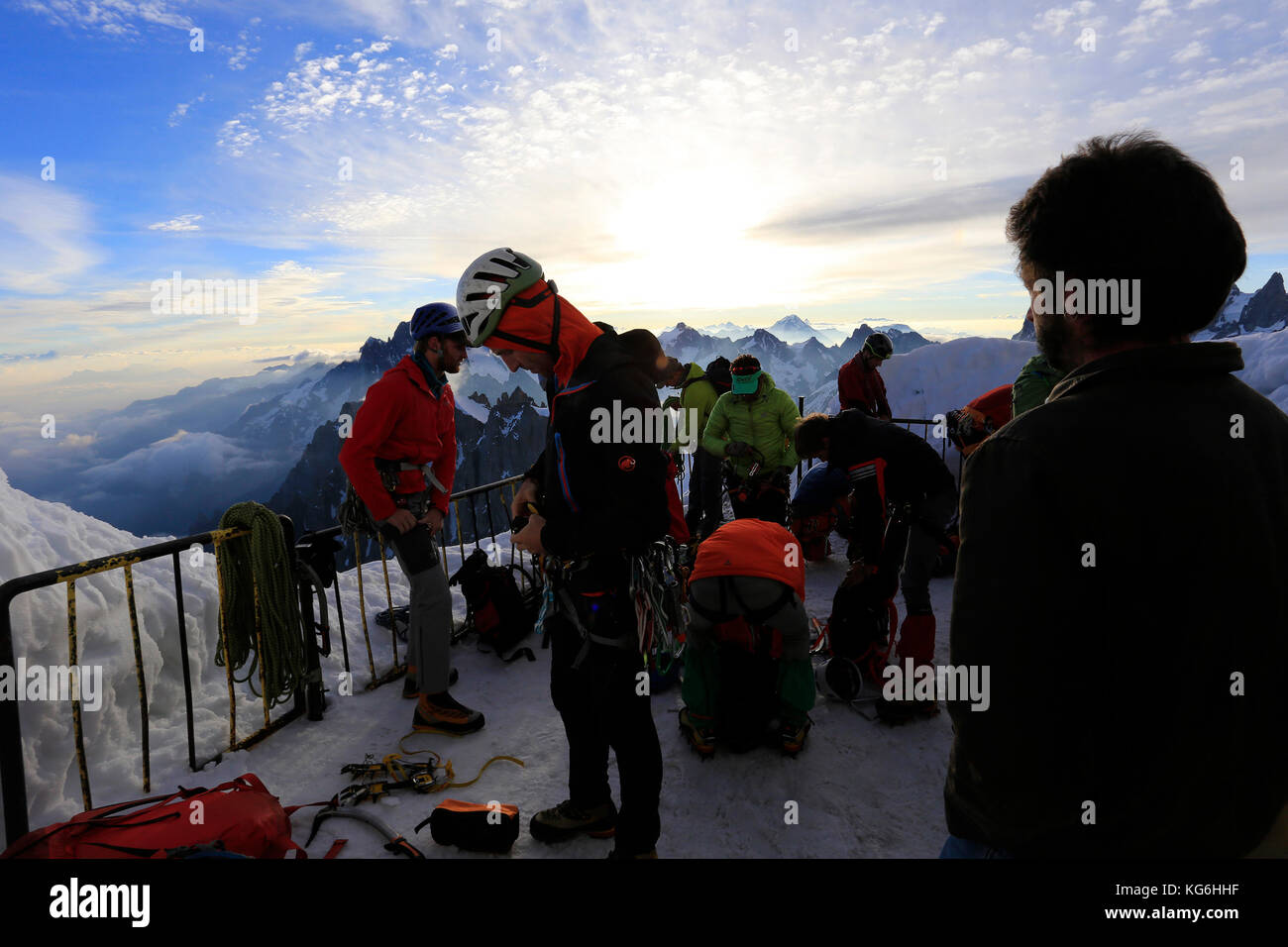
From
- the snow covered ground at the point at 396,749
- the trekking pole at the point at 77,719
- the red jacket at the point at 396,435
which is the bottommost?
the snow covered ground at the point at 396,749

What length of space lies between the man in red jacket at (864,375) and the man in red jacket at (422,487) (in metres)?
5.47

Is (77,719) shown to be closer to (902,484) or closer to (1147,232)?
(1147,232)

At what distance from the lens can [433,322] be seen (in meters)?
4.44

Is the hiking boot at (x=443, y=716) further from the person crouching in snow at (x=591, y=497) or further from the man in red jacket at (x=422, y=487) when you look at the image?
the person crouching in snow at (x=591, y=497)

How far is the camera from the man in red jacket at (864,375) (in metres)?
8.08

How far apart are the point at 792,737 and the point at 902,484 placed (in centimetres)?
185

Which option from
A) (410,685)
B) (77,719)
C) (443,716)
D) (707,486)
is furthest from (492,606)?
(707,486)

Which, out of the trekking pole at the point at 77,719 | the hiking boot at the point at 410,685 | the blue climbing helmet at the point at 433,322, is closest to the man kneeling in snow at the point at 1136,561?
the blue climbing helmet at the point at 433,322

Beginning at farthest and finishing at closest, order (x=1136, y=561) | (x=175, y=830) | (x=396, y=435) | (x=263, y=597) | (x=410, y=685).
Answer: (x=410, y=685) < (x=396, y=435) < (x=263, y=597) < (x=175, y=830) < (x=1136, y=561)

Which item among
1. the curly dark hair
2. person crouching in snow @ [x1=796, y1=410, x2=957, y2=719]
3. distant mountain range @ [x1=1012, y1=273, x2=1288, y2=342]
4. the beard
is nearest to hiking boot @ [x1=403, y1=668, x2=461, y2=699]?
person crouching in snow @ [x1=796, y1=410, x2=957, y2=719]

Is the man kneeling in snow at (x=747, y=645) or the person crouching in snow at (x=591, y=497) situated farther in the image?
the man kneeling in snow at (x=747, y=645)

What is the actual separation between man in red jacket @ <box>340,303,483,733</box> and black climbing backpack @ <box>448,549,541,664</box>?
111cm

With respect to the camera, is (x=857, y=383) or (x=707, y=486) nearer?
(x=707, y=486)

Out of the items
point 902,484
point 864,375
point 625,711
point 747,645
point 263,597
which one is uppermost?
point 864,375
